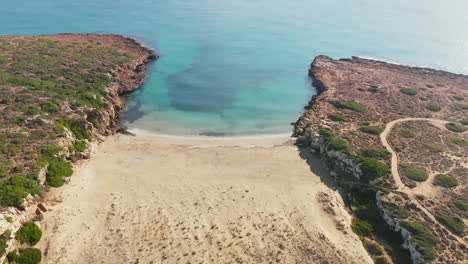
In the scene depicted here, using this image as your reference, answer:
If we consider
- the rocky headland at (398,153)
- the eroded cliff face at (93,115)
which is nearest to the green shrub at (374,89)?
the rocky headland at (398,153)

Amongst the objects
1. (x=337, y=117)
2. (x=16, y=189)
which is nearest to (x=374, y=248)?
(x=337, y=117)

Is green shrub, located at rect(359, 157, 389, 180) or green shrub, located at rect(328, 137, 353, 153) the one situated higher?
green shrub, located at rect(328, 137, 353, 153)

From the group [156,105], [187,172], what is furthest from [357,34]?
[187,172]

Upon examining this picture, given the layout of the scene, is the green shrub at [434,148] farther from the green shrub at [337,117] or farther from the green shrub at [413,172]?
the green shrub at [337,117]

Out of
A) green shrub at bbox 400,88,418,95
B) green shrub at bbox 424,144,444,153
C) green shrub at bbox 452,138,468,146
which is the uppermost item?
green shrub at bbox 400,88,418,95

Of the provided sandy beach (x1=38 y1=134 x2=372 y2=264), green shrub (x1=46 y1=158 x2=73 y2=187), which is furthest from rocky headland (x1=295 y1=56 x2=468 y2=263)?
green shrub (x1=46 y1=158 x2=73 y2=187)

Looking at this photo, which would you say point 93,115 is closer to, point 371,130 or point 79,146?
point 79,146

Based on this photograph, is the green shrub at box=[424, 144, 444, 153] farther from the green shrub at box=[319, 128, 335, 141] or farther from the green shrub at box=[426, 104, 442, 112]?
the green shrub at box=[426, 104, 442, 112]
